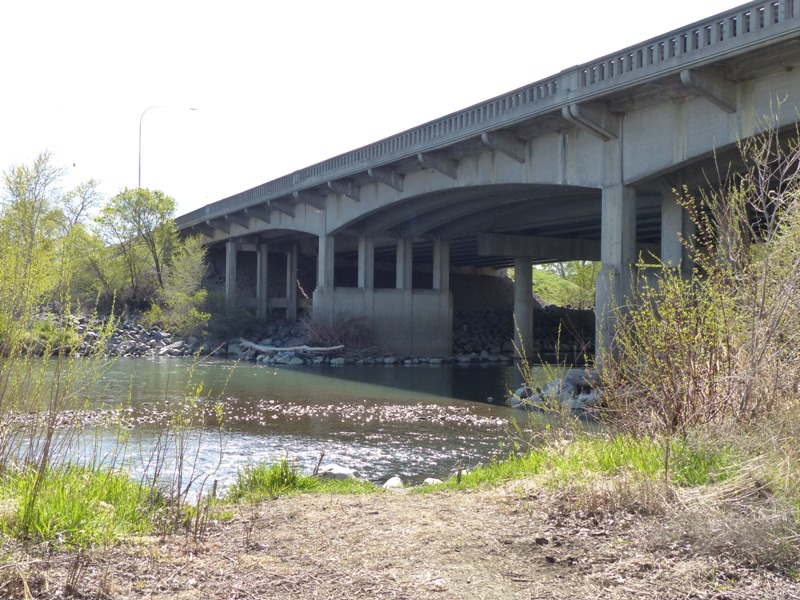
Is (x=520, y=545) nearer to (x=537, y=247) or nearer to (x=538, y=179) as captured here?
(x=538, y=179)

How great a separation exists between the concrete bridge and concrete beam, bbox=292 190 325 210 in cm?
11

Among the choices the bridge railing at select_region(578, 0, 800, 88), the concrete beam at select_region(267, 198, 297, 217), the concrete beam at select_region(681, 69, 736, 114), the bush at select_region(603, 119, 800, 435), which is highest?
the concrete beam at select_region(267, 198, 297, 217)

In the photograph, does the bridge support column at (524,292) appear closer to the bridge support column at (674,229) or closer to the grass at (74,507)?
the bridge support column at (674,229)

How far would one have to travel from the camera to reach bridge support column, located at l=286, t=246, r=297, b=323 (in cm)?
4903

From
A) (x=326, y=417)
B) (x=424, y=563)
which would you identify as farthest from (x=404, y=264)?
(x=424, y=563)

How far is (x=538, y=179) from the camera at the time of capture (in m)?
23.0

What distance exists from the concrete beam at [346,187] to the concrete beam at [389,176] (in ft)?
12.6

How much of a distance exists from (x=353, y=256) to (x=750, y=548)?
5438cm

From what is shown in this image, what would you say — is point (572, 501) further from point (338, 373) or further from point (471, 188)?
point (338, 373)

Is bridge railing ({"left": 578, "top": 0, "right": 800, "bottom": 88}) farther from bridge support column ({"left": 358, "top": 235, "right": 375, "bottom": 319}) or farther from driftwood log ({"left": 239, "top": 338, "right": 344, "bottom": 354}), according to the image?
bridge support column ({"left": 358, "top": 235, "right": 375, "bottom": 319})

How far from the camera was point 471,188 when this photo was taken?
89.1ft

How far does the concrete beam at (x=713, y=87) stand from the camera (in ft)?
53.9

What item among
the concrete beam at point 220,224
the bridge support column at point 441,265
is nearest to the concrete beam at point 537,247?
the bridge support column at point 441,265

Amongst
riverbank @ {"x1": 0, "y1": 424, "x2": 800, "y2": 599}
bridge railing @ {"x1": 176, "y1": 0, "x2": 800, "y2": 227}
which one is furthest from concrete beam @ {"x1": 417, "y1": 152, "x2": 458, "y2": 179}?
riverbank @ {"x1": 0, "y1": 424, "x2": 800, "y2": 599}
